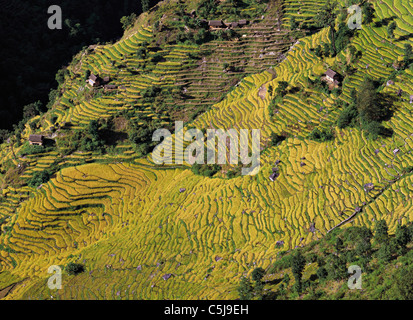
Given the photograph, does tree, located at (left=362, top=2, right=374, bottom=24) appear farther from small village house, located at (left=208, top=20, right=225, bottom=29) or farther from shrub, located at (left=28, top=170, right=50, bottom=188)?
shrub, located at (left=28, top=170, right=50, bottom=188)

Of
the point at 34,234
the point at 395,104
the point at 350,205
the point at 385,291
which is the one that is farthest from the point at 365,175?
the point at 34,234

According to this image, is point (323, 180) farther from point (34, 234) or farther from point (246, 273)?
point (34, 234)

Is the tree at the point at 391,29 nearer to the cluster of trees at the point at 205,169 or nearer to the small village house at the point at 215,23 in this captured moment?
the small village house at the point at 215,23

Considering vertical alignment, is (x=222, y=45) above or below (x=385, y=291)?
above

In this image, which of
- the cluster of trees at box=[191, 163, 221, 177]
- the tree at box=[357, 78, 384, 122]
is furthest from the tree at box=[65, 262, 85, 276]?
the tree at box=[357, 78, 384, 122]

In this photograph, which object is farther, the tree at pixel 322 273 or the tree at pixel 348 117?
the tree at pixel 348 117

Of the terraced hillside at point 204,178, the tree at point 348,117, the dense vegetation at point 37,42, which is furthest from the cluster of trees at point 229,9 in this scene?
the tree at point 348,117
